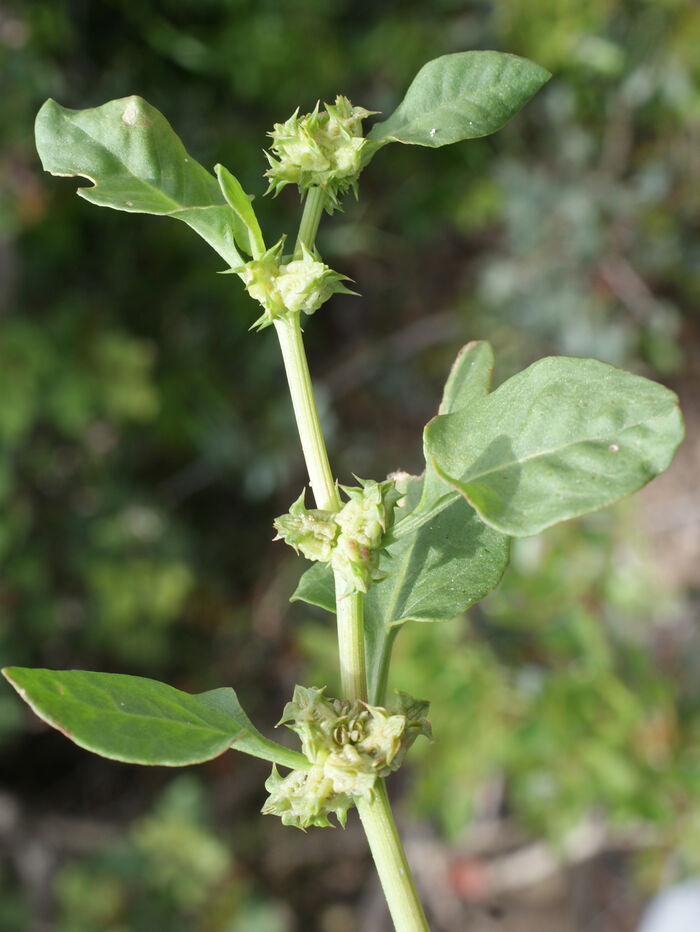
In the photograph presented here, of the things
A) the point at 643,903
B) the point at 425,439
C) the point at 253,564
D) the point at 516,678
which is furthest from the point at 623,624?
the point at 425,439

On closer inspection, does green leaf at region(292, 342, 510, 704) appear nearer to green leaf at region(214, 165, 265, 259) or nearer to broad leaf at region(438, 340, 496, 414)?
broad leaf at region(438, 340, 496, 414)

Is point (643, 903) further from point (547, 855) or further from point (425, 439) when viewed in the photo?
point (425, 439)

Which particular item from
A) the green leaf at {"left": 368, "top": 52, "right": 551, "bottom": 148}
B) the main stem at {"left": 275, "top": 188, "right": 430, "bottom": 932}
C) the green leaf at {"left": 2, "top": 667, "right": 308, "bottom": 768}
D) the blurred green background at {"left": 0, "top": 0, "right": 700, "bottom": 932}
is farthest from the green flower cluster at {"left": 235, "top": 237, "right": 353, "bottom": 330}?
the blurred green background at {"left": 0, "top": 0, "right": 700, "bottom": 932}

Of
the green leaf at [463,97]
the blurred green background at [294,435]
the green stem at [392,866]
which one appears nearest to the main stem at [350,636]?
the green stem at [392,866]

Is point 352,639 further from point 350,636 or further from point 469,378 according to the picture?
point 469,378

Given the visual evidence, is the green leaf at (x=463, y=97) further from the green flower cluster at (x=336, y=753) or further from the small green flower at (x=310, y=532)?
the green flower cluster at (x=336, y=753)

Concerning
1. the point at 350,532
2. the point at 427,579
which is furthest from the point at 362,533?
the point at 427,579
